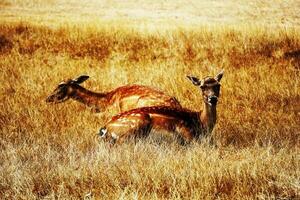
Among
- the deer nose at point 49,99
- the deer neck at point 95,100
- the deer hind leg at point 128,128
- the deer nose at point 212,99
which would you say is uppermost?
the deer nose at point 212,99

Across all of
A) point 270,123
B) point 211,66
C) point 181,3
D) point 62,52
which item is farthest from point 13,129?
point 181,3

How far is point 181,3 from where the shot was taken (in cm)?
4144

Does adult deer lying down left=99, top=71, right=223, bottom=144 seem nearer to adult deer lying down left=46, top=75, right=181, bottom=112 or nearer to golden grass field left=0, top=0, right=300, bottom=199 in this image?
golden grass field left=0, top=0, right=300, bottom=199

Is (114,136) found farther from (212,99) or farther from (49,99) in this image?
(49,99)

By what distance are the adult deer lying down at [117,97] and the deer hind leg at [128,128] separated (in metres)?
1.11

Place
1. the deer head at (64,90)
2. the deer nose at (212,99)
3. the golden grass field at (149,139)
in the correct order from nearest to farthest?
the golden grass field at (149,139) < the deer nose at (212,99) < the deer head at (64,90)

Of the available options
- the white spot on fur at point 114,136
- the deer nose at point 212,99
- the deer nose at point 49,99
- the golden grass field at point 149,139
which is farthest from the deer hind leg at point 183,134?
the deer nose at point 49,99

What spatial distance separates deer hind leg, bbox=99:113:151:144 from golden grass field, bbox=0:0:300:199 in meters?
0.16

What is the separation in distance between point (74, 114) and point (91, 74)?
350cm

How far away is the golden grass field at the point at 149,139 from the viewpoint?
5.02 metres

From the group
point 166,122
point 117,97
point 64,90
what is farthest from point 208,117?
point 64,90

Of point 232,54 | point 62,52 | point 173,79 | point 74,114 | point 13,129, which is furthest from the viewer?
point 62,52

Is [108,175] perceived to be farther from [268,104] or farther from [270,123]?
[268,104]

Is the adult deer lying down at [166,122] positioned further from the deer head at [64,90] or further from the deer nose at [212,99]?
Answer: the deer head at [64,90]
